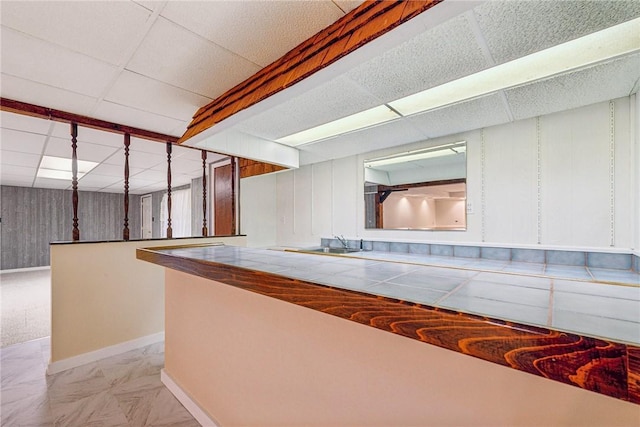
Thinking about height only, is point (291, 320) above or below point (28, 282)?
above

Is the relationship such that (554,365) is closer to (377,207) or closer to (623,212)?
(623,212)

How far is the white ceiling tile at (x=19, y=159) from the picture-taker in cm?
415

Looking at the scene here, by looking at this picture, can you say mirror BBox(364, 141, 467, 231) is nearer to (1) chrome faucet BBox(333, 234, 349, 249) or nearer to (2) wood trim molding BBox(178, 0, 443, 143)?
(1) chrome faucet BBox(333, 234, 349, 249)

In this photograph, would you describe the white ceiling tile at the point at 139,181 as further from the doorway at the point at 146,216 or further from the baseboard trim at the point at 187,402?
the baseboard trim at the point at 187,402

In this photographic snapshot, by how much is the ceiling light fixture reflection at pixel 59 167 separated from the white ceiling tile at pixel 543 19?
18.9 feet

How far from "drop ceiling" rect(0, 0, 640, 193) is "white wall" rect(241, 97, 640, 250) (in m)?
0.17

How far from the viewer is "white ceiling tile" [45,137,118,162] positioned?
3.66m

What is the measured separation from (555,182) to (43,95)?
14.1 feet

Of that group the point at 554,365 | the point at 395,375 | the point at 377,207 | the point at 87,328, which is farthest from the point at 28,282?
the point at 554,365

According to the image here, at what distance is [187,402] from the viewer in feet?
6.71

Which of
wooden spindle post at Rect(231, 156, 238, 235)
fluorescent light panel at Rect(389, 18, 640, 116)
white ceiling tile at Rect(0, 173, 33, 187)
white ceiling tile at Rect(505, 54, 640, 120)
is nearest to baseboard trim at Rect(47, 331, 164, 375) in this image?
wooden spindle post at Rect(231, 156, 238, 235)

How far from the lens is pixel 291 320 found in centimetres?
129

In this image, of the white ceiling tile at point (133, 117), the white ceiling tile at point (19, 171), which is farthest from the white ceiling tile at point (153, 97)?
the white ceiling tile at point (19, 171)

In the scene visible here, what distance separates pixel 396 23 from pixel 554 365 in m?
1.21
